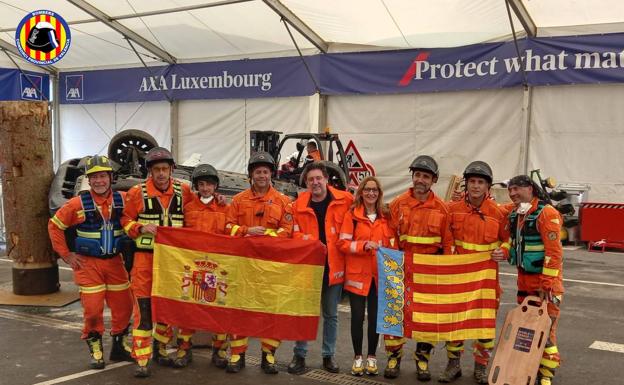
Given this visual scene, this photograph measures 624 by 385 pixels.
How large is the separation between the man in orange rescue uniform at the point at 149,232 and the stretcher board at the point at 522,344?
268 centimetres

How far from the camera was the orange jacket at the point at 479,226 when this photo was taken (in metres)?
5.00

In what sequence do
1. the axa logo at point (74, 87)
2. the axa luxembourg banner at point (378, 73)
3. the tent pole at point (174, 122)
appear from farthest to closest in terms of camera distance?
the axa logo at point (74, 87) → the tent pole at point (174, 122) → the axa luxembourg banner at point (378, 73)

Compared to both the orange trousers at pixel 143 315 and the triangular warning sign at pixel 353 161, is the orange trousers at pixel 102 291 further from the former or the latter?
the triangular warning sign at pixel 353 161

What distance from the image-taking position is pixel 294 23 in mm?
15352

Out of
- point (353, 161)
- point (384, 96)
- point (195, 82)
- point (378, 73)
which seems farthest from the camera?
point (195, 82)

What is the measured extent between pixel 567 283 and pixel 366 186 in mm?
5858

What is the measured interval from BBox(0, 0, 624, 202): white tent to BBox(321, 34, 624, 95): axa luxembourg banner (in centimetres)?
26

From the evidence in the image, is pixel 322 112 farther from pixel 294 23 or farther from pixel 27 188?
pixel 27 188

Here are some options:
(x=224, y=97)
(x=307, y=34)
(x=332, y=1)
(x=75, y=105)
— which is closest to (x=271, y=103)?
(x=224, y=97)

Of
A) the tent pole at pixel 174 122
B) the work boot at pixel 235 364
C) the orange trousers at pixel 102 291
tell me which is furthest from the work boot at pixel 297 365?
the tent pole at pixel 174 122

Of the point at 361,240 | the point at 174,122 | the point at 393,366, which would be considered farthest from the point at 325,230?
A: the point at 174,122

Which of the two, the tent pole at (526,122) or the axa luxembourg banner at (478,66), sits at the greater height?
the axa luxembourg banner at (478,66)

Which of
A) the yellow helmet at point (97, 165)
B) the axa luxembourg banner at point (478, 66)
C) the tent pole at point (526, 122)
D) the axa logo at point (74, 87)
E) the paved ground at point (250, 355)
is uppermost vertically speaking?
the axa logo at point (74, 87)

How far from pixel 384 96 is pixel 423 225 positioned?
12.0m
